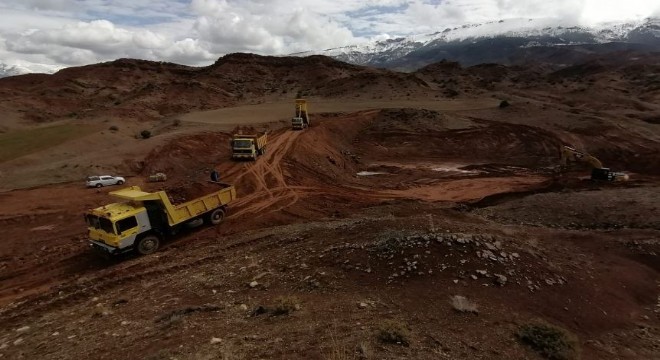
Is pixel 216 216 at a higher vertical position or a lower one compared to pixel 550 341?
higher

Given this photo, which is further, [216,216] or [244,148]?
[244,148]

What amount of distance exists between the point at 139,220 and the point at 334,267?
887 cm

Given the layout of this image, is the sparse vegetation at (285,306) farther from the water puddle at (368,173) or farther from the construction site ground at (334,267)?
the water puddle at (368,173)

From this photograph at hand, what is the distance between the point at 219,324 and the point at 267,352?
235cm

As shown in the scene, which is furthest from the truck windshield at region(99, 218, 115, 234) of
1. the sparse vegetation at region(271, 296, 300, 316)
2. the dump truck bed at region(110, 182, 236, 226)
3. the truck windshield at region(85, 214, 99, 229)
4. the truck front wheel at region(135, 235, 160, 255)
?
the sparse vegetation at region(271, 296, 300, 316)

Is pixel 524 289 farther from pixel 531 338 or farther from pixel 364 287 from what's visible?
pixel 364 287

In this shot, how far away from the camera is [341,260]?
44.2 feet

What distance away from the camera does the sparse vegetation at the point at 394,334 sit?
335 inches

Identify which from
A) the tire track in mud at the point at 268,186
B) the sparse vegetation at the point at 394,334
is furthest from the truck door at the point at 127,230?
the sparse vegetation at the point at 394,334

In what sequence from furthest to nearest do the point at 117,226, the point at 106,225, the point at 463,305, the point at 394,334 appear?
the point at 106,225, the point at 117,226, the point at 463,305, the point at 394,334

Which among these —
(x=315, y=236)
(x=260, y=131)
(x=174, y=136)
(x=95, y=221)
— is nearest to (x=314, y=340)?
(x=315, y=236)

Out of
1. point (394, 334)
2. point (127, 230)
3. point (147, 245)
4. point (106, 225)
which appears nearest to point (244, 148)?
point (147, 245)

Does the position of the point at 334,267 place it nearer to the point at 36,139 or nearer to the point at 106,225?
the point at 106,225

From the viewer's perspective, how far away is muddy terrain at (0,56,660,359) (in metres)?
9.52
